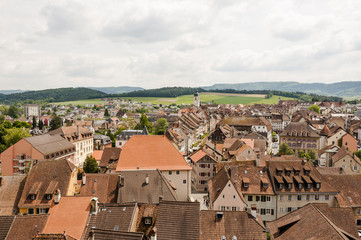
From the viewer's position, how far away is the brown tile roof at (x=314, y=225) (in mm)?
27891

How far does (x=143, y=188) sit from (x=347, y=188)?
32961 mm

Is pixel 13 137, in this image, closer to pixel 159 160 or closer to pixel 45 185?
pixel 45 185

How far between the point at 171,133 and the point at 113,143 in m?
28.8

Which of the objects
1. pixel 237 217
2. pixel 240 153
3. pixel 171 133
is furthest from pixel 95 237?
pixel 171 133

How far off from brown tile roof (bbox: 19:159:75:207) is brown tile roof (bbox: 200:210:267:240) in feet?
68.8

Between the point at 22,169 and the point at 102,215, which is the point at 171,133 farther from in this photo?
the point at 102,215

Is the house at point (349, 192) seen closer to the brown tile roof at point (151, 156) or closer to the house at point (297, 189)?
the house at point (297, 189)

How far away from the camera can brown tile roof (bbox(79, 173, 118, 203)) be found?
4134cm

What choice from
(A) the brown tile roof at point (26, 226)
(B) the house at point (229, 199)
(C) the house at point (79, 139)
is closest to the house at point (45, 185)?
(A) the brown tile roof at point (26, 226)

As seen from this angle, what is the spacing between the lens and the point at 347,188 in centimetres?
4797

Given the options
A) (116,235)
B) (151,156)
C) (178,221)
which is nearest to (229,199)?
(151,156)

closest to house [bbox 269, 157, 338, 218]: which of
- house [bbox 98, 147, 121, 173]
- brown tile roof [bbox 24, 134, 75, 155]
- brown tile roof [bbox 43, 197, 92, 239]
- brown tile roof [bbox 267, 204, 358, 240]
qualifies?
brown tile roof [bbox 267, 204, 358, 240]

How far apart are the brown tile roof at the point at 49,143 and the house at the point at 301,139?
70.5m

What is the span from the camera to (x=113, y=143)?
11388 cm
